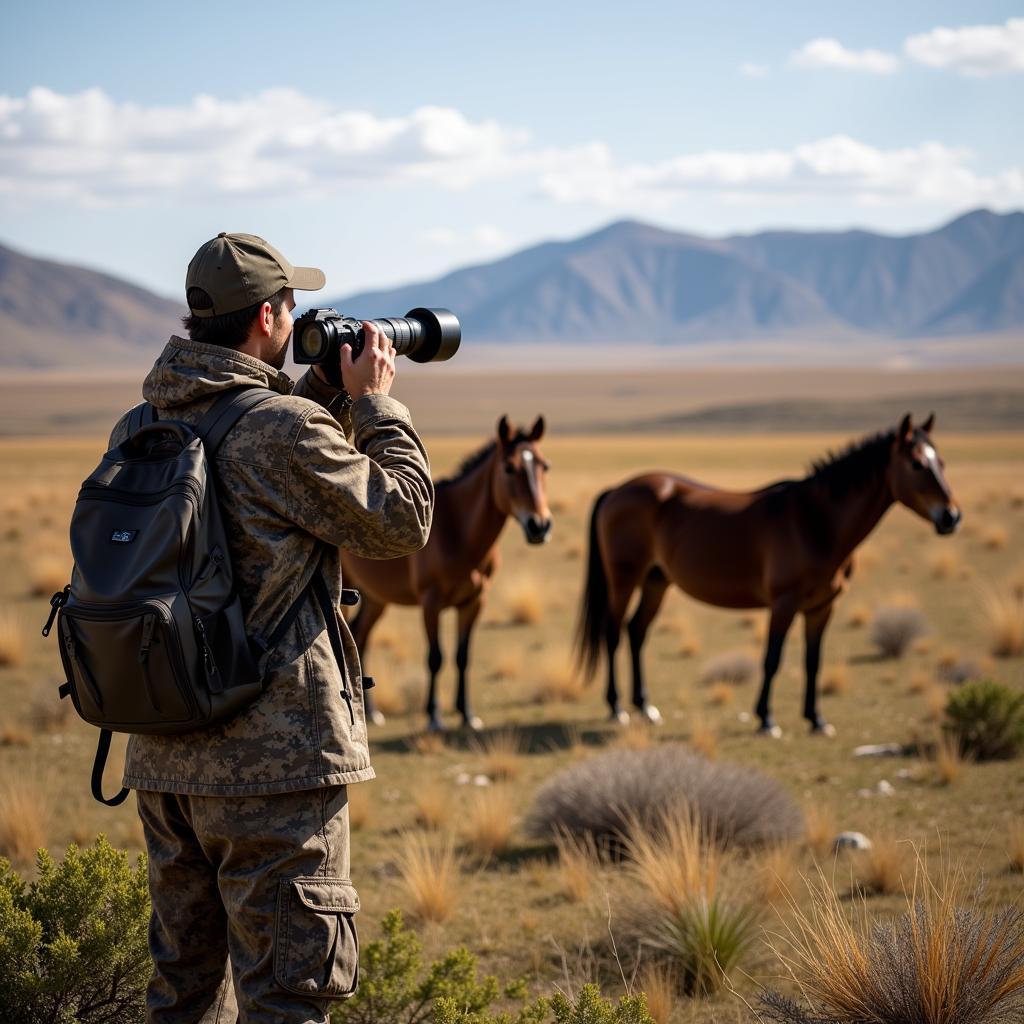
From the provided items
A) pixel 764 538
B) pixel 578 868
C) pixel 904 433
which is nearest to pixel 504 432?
pixel 764 538

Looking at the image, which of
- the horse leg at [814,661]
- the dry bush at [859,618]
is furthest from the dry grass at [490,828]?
the dry bush at [859,618]

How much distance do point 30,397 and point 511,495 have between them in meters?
136

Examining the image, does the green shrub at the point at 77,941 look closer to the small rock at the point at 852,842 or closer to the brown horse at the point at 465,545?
the small rock at the point at 852,842

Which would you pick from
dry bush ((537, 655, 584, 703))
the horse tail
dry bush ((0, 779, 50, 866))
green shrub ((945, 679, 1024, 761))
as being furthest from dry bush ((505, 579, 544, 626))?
dry bush ((0, 779, 50, 866))

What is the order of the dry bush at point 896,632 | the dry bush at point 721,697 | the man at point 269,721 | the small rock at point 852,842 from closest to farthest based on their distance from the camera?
the man at point 269,721 < the small rock at point 852,842 < the dry bush at point 721,697 < the dry bush at point 896,632

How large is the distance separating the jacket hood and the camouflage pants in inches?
38.1

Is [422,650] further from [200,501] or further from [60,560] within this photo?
[200,501]

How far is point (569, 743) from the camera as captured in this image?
9.44 m

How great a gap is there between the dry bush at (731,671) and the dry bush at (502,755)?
290 centimetres

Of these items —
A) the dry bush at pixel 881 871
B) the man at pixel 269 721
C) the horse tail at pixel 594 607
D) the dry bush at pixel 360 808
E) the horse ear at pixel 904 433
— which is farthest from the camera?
the horse tail at pixel 594 607

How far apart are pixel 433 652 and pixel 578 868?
4.04 metres

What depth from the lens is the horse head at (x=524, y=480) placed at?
9086mm

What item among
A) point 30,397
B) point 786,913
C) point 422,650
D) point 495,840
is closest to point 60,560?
point 422,650

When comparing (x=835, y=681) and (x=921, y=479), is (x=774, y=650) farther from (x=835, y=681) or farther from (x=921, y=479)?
(x=835, y=681)
